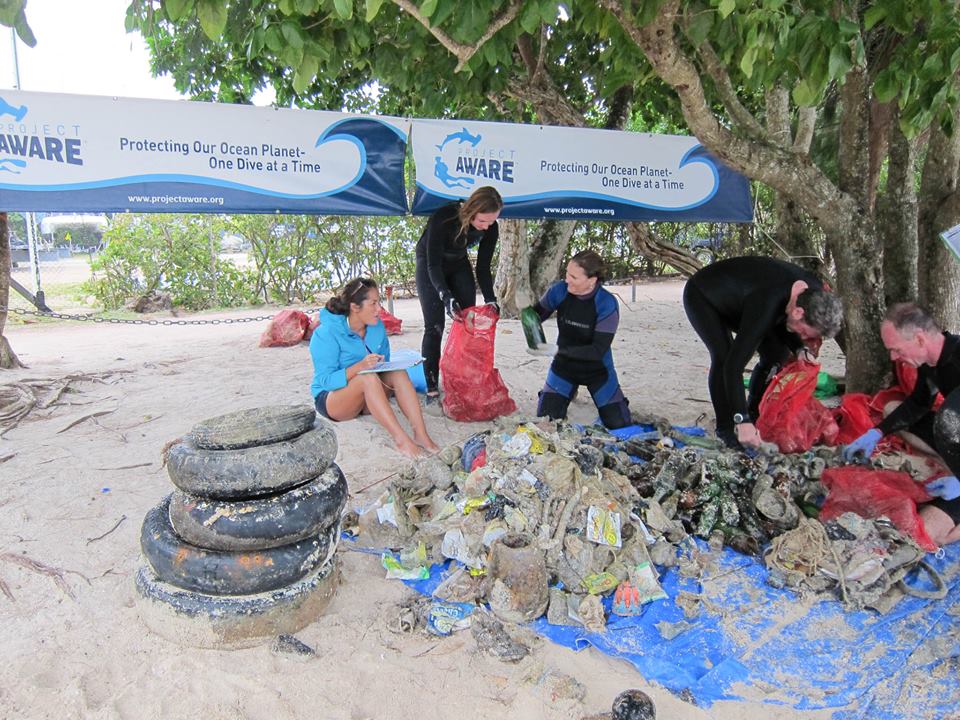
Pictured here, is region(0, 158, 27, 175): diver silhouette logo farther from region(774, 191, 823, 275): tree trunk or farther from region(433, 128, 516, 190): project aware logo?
region(774, 191, 823, 275): tree trunk

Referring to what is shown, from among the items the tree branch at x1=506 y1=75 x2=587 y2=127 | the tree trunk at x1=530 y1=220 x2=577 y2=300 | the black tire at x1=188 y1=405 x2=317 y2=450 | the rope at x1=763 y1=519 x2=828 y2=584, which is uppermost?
the tree branch at x1=506 y1=75 x2=587 y2=127

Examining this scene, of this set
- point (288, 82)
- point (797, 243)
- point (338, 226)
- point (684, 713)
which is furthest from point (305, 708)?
point (338, 226)

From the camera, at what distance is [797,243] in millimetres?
5816

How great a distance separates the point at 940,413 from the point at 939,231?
236 cm

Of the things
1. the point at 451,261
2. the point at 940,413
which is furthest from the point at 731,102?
the point at 940,413

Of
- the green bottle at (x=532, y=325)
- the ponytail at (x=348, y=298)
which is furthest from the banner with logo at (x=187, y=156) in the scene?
Answer: the green bottle at (x=532, y=325)

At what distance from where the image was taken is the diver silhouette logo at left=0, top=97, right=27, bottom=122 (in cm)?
428

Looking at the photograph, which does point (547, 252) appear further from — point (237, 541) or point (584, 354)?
point (237, 541)

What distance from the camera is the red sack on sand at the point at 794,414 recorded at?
3863mm

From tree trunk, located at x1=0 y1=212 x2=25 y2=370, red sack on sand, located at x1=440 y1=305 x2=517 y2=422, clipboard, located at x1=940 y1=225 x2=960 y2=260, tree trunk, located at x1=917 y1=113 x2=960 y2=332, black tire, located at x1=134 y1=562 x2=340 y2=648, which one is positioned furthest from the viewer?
tree trunk, located at x1=0 y1=212 x2=25 y2=370

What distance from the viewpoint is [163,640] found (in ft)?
7.64

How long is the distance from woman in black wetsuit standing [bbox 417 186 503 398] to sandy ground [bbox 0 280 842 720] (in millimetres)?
714

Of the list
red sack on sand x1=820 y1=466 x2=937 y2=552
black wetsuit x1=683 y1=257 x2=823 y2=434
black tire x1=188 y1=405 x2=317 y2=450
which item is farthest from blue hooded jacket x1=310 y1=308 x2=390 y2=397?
red sack on sand x1=820 y1=466 x2=937 y2=552

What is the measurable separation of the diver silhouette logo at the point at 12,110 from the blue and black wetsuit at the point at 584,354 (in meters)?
3.60
